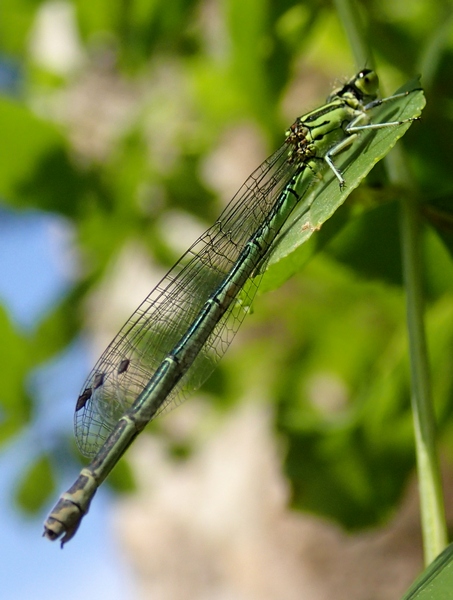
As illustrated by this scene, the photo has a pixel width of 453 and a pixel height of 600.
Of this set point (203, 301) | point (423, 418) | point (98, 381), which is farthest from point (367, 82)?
point (98, 381)

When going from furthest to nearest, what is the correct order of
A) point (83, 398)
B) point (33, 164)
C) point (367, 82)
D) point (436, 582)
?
point (33, 164) < point (83, 398) < point (367, 82) < point (436, 582)

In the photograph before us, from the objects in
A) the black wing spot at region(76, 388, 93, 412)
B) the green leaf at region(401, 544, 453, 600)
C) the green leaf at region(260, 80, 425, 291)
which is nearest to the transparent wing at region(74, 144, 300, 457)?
the black wing spot at region(76, 388, 93, 412)

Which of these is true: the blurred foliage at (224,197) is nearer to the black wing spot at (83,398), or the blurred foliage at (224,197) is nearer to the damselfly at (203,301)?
the damselfly at (203,301)

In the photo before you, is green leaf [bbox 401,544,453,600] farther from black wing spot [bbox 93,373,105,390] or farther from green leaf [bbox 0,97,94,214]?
green leaf [bbox 0,97,94,214]

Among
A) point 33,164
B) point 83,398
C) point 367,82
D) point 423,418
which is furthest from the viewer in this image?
point 33,164

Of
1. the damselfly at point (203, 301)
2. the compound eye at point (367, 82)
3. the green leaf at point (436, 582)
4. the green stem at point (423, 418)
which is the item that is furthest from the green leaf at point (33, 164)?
the green leaf at point (436, 582)

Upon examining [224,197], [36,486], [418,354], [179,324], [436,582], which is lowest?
[436,582]

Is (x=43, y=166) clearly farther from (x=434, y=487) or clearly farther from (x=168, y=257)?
(x=434, y=487)

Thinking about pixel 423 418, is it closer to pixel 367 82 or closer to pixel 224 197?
pixel 367 82
